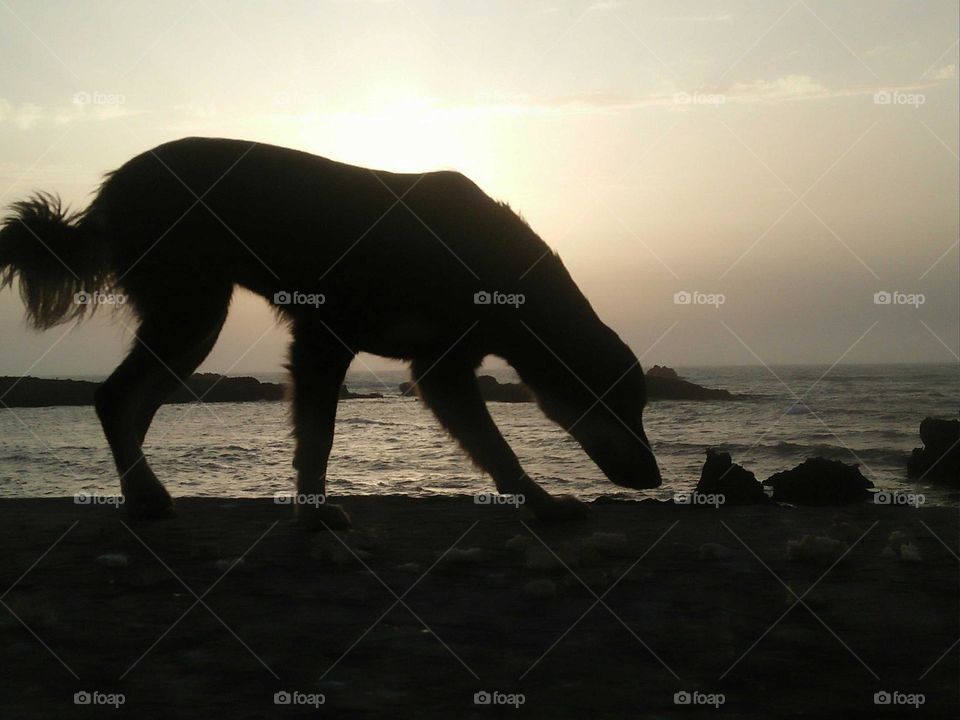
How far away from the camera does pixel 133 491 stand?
206 inches

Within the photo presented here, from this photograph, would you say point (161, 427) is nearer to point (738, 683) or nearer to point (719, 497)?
point (719, 497)

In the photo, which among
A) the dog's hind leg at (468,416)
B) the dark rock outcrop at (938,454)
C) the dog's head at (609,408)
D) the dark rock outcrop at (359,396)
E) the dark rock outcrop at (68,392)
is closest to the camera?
the dog's head at (609,408)

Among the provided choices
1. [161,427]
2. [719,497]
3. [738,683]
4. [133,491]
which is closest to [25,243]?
[133,491]

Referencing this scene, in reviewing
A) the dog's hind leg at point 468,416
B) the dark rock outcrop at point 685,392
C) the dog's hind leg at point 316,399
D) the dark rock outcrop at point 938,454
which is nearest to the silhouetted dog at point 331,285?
the dog's hind leg at point 316,399

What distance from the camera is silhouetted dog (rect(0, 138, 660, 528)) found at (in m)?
5.25

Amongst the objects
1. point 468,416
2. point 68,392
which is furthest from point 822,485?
point 68,392

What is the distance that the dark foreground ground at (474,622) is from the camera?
7.36 feet

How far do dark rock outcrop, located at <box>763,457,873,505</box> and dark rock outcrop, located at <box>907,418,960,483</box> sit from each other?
4.22 metres

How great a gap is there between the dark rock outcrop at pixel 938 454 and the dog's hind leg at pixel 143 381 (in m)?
8.20

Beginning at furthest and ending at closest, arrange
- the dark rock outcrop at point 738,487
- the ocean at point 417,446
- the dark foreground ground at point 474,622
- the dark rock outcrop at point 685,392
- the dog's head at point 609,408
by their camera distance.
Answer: the dark rock outcrop at point 685,392
the ocean at point 417,446
the dark rock outcrop at point 738,487
the dog's head at point 609,408
the dark foreground ground at point 474,622

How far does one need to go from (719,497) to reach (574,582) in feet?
9.07

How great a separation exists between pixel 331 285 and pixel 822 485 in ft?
12.0

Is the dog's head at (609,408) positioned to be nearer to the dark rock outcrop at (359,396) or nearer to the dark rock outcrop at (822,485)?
the dark rock outcrop at (822,485)

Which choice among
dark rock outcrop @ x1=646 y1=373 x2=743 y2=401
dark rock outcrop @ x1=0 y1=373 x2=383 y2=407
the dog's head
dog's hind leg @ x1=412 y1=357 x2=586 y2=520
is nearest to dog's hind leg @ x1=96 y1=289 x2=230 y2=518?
dog's hind leg @ x1=412 y1=357 x2=586 y2=520
